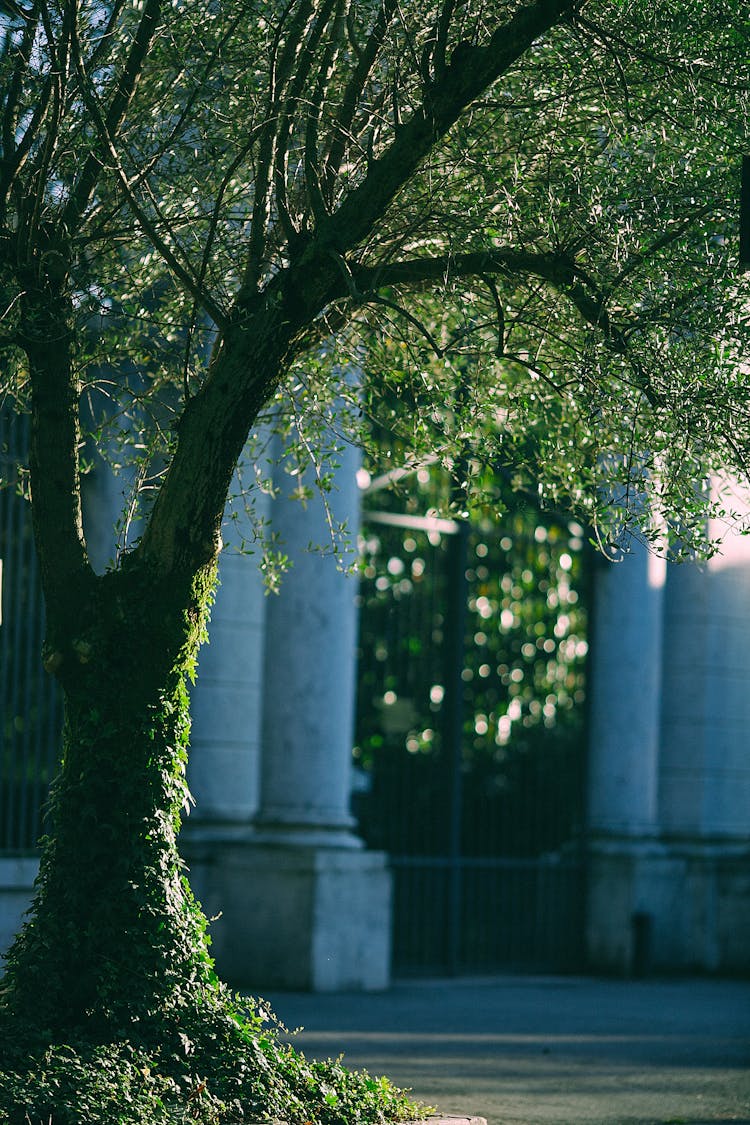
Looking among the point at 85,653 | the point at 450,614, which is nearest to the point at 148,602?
the point at 85,653

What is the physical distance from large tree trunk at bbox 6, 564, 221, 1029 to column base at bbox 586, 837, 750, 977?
10.4 meters

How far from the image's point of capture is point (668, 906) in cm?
1767

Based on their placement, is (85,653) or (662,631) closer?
(85,653)

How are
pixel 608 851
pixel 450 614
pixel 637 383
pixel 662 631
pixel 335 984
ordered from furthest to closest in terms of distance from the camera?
pixel 662 631
pixel 608 851
pixel 450 614
pixel 335 984
pixel 637 383

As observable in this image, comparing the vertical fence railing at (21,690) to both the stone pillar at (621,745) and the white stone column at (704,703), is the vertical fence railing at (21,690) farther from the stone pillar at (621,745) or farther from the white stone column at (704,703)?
the white stone column at (704,703)

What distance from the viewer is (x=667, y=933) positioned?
17688 millimetres

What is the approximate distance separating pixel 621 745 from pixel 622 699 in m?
0.48

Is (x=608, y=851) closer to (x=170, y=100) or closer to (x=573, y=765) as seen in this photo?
(x=573, y=765)

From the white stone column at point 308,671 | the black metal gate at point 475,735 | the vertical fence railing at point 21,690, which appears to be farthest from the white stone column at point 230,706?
the black metal gate at point 475,735

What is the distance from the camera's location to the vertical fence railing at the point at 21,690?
42.0ft

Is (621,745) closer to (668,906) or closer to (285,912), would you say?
(668,906)

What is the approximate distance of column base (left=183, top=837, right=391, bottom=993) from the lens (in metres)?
13.7

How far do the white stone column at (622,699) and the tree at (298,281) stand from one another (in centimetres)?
813

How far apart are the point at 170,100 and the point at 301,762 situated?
670 centimetres
